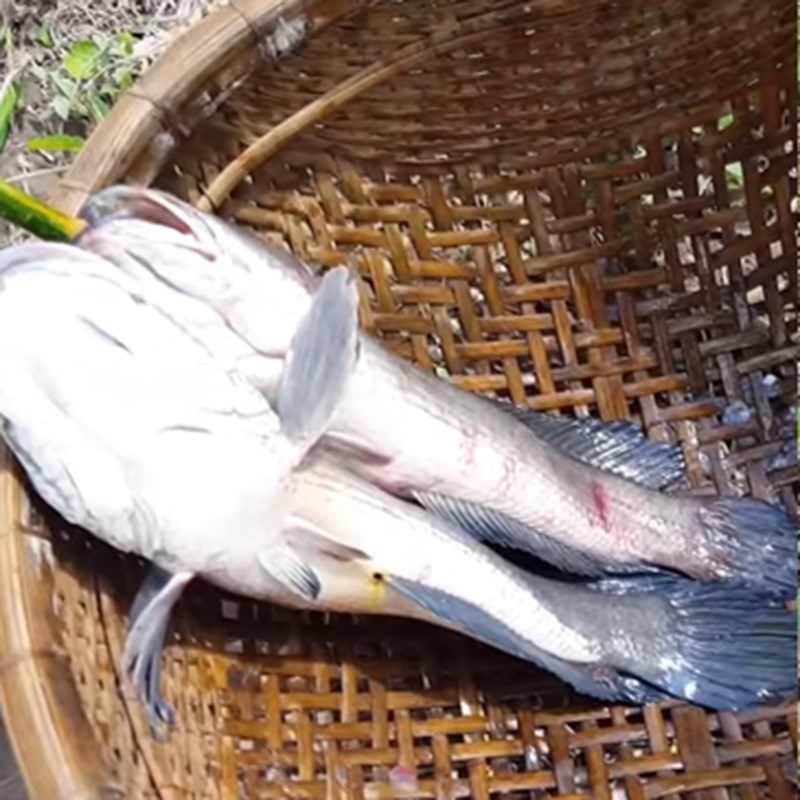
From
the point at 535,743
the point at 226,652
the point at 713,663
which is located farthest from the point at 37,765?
the point at 713,663

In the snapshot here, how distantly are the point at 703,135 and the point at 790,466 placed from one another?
42cm

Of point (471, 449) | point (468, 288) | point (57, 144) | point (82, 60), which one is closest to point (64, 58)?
point (82, 60)

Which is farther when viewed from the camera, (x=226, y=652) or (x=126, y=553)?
(x=226, y=652)

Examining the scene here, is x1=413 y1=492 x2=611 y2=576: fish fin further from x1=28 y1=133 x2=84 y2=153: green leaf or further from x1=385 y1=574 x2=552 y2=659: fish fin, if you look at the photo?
x1=28 y1=133 x2=84 y2=153: green leaf

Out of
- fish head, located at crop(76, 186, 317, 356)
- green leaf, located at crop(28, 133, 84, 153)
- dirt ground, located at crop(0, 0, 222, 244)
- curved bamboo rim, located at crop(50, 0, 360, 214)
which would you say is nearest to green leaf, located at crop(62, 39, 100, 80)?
dirt ground, located at crop(0, 0, 222, 244)

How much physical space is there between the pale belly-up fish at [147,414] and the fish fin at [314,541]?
0.02m

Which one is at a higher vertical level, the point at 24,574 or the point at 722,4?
the point at 722,4

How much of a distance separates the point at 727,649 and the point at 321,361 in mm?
599

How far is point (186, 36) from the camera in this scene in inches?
55.2

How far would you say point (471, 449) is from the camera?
4.64 ft

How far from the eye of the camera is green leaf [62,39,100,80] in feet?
6.98

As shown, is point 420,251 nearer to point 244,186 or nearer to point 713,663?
point 244,186

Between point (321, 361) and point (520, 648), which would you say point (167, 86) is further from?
point (520, 648)

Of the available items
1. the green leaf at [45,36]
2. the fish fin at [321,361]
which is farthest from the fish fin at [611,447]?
the green leaf at [45,36]
